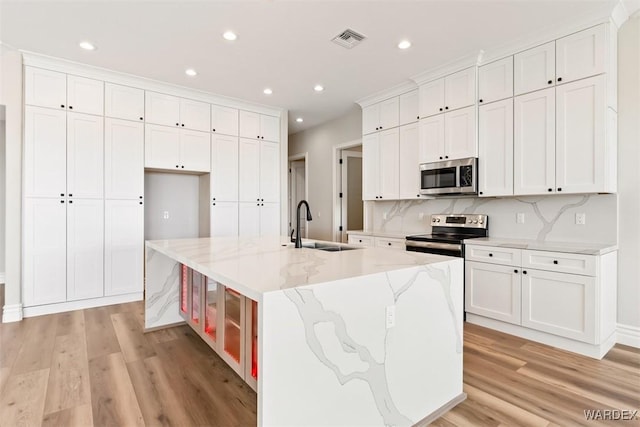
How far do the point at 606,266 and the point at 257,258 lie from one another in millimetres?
2690

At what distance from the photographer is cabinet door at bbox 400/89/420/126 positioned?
4.12 meters

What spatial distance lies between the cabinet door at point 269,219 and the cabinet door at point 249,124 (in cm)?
108

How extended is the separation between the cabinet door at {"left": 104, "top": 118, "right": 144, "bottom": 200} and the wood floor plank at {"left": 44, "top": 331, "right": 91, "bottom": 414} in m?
1.77

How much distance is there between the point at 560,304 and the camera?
2.61 metres

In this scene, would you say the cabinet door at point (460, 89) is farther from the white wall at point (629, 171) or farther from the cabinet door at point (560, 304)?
the cabinet door at point (560, 304)

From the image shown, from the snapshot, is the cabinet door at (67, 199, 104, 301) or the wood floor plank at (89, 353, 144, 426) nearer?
the wood floor plank at (89, 353, 144, 426)

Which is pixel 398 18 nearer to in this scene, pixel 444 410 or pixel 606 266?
pixel 606 266

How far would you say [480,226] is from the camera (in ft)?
11.8

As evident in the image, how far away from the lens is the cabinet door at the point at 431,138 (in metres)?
3.72

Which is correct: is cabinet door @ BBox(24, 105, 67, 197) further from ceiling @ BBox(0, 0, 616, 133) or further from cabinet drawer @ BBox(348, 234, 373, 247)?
cabinet drawer @ BBox(348, 234, 373, 247)

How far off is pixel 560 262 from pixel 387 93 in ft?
9.45

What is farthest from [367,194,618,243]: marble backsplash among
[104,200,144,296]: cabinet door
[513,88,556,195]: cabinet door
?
[104,200,144,296]: cabinet door

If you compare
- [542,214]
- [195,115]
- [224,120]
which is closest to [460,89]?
[542,214]

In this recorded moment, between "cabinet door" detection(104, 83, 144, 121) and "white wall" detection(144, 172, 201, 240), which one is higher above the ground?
"cabinet door" detection(104, 83, 144, 121)
